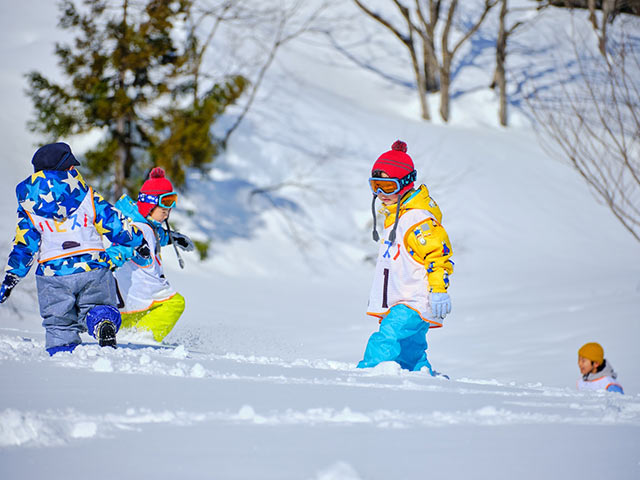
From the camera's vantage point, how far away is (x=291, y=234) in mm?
13969

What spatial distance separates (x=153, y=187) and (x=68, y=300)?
4.67ft

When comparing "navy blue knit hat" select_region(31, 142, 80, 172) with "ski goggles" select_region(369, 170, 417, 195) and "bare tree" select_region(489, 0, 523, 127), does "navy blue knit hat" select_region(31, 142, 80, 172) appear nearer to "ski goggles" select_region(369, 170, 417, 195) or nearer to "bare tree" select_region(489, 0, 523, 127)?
"ski goggles" select_region(369, 170, 417, 195)

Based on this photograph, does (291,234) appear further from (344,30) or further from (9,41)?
(344,30)

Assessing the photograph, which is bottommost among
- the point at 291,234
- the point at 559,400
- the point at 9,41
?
the point at 559,400

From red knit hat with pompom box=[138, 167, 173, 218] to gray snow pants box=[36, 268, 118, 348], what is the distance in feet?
3.84

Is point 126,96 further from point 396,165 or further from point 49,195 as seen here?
point 396,165

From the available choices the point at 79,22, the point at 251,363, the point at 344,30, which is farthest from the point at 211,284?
the point at 344,30

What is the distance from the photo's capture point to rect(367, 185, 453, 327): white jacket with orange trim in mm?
4262

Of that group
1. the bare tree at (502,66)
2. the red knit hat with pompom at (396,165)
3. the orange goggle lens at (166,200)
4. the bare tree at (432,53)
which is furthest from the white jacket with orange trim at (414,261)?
the bare tree at (502,66)

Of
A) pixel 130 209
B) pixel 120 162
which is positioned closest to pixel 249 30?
pixel 120 162

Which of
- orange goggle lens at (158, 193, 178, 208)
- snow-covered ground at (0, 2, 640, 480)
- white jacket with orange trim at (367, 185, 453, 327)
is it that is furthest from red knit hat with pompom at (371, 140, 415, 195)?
orange goggle lens at (158, 193, 178, 208)

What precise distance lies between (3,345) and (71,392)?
58.4 inches

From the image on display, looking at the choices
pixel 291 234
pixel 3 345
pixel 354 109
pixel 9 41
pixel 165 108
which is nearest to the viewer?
pixel 3 345

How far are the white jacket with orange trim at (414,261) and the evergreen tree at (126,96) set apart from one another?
794 centimetres
